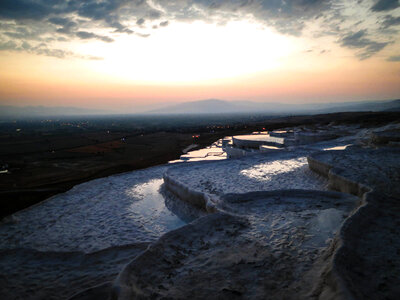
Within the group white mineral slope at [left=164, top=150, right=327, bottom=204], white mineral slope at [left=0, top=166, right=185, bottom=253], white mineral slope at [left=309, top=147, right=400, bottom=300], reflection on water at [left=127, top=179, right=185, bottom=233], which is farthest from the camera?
white mineral slope at [left=164, top=150, right=327, bottom=204]

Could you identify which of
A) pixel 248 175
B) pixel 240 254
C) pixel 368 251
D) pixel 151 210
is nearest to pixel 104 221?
pixel 151 210

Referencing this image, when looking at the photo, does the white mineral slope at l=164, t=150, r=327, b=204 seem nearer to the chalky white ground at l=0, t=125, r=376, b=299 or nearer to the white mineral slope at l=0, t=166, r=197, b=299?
the chalky white ground at l=0, t=125, r=376, b=299

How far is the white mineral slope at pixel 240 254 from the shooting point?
2.95 metres

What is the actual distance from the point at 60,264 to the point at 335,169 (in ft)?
27.1

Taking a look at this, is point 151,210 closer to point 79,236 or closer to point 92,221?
point 92,221

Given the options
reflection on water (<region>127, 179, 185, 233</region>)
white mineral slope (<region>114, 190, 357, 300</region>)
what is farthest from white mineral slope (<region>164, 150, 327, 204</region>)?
white mineral slope (<region>114, 190, 357, 300</region>)

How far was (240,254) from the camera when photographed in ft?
12.1

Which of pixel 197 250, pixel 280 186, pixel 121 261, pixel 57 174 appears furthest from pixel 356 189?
pixel 57 174

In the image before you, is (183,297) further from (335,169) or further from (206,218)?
(335,169)

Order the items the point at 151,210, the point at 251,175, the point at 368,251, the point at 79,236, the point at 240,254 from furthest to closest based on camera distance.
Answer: the point at 251,175
the point at 151,210
the point at 79,236
the point at 240,254
the point at 368,251

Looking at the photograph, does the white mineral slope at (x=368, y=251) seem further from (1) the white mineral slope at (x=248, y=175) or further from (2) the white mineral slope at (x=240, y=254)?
(1) the white mineral slope at (x=248, y=175)

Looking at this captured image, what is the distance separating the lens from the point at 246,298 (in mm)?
2770

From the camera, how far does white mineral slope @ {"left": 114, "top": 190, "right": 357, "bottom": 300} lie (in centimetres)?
295

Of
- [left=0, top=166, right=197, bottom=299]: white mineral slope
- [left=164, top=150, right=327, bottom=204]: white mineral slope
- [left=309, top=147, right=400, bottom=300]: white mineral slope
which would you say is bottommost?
[left=0, top=166, right=197, bottom=299]: white mineral slope
